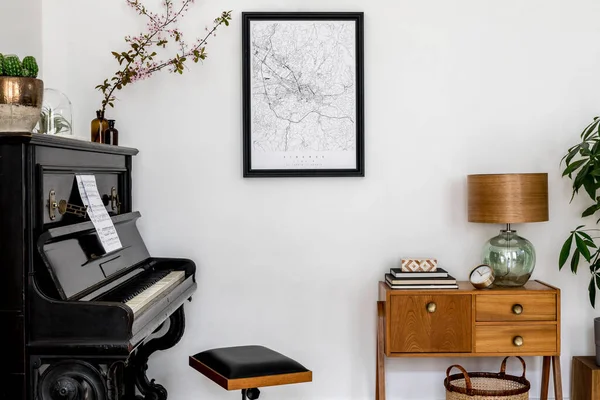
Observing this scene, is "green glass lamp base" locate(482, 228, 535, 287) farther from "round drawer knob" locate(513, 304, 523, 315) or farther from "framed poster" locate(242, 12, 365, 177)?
"framed poster" locate(242, 12, 365, 177)

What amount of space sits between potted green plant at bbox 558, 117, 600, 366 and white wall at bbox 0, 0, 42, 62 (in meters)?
2.55

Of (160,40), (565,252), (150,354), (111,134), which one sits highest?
(160,40)

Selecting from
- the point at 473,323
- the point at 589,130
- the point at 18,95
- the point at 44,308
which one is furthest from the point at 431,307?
the point at 18,95

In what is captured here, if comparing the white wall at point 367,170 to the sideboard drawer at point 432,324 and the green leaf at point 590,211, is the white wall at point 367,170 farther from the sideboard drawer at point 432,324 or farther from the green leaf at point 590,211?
the sideboard drawer at point 432,324

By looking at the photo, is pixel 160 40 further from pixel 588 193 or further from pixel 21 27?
pixel 588 193

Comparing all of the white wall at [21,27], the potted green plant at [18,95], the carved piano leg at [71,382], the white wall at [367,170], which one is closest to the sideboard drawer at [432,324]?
the white wall at [367,170]

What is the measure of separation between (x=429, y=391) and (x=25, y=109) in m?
2.32

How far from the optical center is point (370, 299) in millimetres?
3219

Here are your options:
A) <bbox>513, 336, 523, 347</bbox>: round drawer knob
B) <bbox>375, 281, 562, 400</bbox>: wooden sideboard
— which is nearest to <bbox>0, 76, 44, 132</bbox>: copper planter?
<bbox>375, 281, 562, 400</bbox>: wooden sideboard

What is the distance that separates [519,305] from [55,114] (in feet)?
7.01

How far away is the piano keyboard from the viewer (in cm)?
216

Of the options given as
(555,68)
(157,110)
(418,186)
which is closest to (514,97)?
(555,68)

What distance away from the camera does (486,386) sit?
3.08 metres

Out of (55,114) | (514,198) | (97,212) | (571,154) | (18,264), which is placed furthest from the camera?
(571,154)
